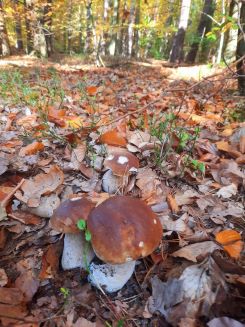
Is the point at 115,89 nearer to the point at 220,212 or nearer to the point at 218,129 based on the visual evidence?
the point at 218,129

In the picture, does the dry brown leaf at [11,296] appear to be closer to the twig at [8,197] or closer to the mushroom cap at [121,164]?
the twig at [8,197]

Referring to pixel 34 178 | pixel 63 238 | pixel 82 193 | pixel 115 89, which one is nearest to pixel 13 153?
pixel 34 178

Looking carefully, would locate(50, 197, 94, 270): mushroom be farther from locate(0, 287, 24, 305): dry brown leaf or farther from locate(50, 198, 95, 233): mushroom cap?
locate(0, 287, 24, 305): dry brown leaf

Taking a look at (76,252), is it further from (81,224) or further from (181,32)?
(181,32)

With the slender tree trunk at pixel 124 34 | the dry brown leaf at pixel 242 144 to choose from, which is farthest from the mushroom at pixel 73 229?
the slender tree trunk at pixel 124 34

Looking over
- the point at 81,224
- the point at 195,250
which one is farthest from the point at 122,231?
the point at 195,250

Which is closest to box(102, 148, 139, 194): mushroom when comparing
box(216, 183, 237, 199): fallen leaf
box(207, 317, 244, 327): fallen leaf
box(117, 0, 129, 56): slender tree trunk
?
box(216, 183, 237, 199): fallen leaf
